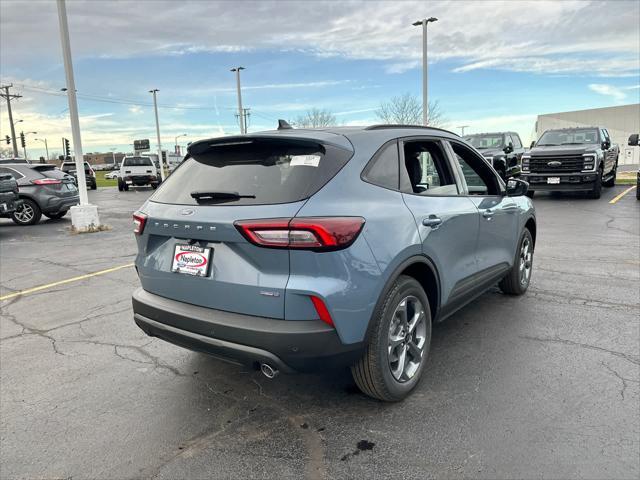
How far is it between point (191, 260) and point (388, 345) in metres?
1.28

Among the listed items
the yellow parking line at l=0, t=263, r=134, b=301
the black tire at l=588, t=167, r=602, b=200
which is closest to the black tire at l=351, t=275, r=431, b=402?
the yellow parking line at l=0, t=263, r=134, b=301

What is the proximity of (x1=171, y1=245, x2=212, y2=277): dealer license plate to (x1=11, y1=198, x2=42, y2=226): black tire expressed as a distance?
1185cm

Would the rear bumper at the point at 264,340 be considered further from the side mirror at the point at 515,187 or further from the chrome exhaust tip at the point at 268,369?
the side mirror at the point at 515,187

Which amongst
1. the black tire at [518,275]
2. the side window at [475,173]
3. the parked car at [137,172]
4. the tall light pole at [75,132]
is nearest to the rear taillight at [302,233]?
the side window at [475,173]

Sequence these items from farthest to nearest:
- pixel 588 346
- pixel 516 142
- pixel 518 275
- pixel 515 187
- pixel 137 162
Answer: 1. pixel 137 162
2. pixel 516 142
3. pixel 518 275
4. pixel 515 187
5. pixel 588 346

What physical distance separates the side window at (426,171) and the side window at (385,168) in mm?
72

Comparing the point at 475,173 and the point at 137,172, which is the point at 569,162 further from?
the point at 137,172

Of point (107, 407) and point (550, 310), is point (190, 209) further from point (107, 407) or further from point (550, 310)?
point (550, 310)

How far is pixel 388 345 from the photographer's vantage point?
289cm

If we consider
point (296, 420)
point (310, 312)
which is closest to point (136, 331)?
point (296, 420)

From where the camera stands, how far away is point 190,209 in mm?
2852

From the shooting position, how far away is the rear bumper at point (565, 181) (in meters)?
14.0

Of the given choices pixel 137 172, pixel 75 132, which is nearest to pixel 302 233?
pixel 75 132

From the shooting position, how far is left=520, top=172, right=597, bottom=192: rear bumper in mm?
14047
